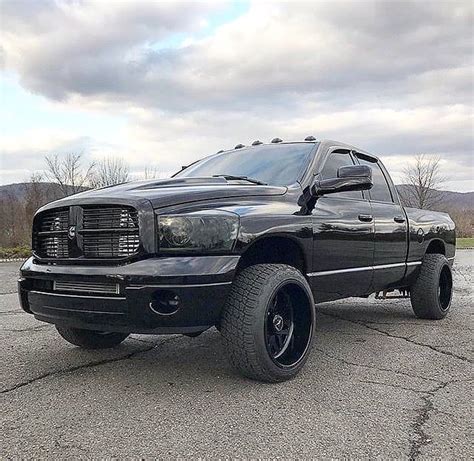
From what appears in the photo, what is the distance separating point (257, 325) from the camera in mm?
3393

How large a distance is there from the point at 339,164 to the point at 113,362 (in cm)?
261

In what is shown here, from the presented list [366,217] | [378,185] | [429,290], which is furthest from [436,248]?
[366,217]

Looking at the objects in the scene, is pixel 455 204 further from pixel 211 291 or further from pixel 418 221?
pixel 211 291

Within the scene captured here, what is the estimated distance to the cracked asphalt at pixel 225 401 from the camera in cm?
262

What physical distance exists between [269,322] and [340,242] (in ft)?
3.74

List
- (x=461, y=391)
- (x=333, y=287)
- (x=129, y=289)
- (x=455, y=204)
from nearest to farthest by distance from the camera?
(x=129, y=289), (x=461, y=391), (x=333, y=287), (x=455, y=204)

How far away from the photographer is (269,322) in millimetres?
3711

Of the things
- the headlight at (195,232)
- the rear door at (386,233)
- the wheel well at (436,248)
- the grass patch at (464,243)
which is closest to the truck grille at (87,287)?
the headlight at (195,232)

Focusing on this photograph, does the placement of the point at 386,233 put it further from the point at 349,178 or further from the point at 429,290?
the point at 349,178

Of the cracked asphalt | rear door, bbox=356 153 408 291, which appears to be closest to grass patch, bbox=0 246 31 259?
the cracked asphalt

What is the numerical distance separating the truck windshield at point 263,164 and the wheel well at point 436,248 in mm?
2323

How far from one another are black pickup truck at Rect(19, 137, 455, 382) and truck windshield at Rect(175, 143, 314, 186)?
0.02 metres

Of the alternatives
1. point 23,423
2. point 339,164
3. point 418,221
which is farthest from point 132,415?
point 418,221

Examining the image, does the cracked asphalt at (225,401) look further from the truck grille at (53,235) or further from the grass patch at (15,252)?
the grass patch at (15,252)
